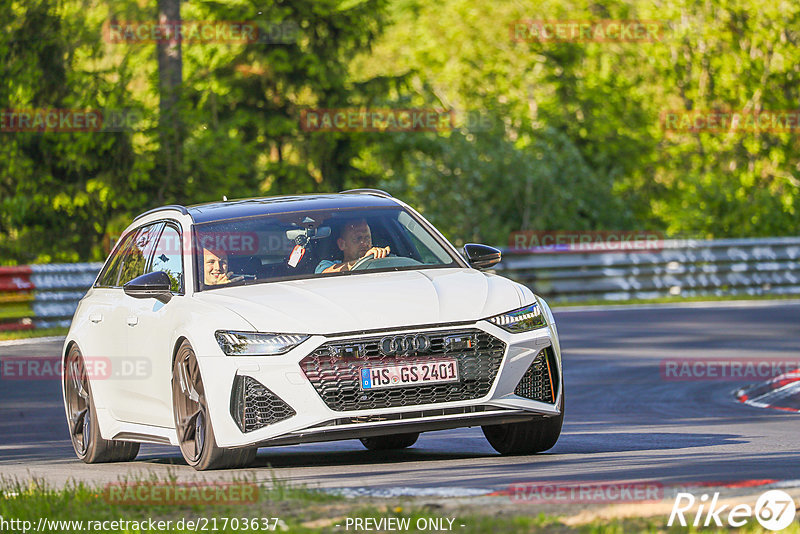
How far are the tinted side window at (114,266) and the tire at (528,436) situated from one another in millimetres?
3074

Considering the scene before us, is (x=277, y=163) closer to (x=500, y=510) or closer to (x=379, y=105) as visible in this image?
(x=379, y=105)

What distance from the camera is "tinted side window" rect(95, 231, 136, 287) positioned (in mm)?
10977

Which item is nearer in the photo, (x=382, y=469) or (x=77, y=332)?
(x=382, y=469)

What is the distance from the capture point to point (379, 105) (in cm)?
3438

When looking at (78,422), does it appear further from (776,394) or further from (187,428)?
(776,394)

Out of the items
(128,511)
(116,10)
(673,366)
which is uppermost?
(116,10)

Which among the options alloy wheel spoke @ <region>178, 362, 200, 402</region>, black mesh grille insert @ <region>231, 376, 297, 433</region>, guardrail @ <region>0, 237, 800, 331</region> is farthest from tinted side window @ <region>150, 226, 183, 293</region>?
guardrail @ <region>0, 237, 800, 331</region>

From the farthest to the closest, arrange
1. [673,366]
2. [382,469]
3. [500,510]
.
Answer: [673,366] → [382,469] → [500,510]

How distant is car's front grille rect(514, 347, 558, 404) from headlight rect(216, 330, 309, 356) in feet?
4.31

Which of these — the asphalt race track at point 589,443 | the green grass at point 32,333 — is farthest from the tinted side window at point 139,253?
the green grass at point 32,333

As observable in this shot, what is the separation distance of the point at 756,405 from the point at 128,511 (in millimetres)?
7299

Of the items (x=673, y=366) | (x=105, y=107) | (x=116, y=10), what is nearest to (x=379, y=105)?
(x=116, y=10)

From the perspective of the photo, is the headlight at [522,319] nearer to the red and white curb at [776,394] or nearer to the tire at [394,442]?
the tire at [394,442]

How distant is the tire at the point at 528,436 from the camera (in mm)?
9266
